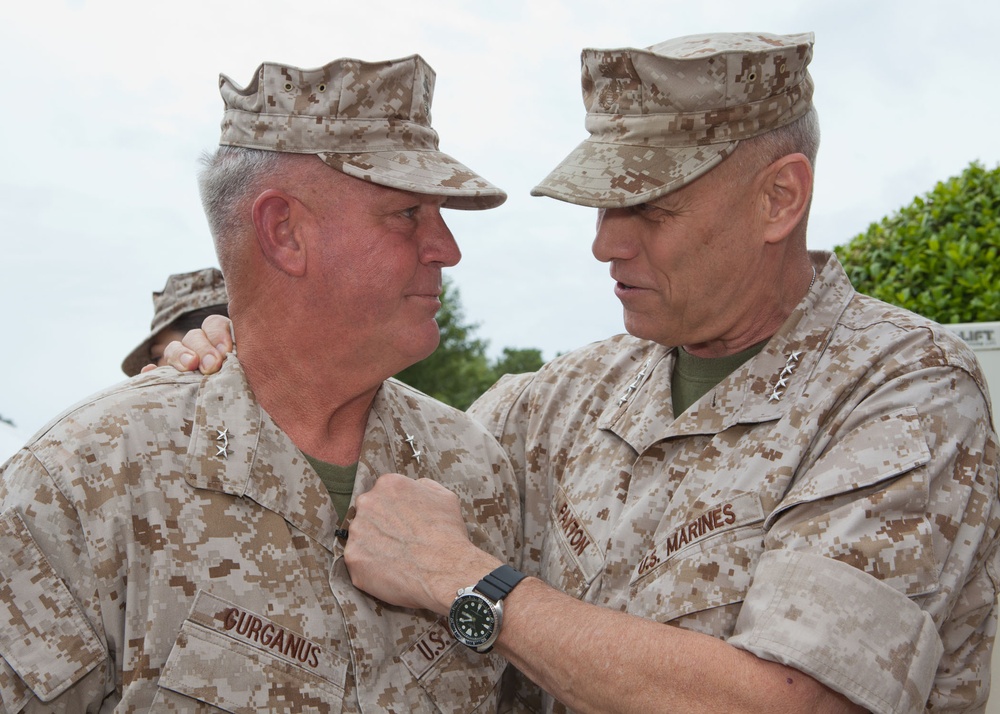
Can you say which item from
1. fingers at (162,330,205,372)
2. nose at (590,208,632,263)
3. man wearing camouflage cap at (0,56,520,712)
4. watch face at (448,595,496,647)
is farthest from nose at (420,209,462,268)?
watch face at (448,595,496,647)

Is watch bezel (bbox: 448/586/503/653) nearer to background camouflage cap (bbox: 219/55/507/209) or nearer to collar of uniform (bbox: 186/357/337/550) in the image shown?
collar of uniform (bbox: 186/357/337/550)

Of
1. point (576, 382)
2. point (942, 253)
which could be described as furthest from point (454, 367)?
point (576, 382)

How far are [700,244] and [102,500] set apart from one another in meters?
1.68

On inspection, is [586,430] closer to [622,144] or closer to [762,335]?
[762,335]

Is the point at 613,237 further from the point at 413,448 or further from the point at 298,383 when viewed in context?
the point at 298,383

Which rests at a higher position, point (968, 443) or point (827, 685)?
point (968, 443)

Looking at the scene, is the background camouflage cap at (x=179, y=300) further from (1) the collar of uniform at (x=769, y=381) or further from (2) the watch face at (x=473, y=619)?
(2) the watch face at (x=473, y=619)

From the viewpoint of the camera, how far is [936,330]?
9.00 ft

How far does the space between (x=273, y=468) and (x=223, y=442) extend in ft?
0.48

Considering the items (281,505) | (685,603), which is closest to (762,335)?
(685,603)

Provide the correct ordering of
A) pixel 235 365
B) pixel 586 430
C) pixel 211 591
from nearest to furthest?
pixel 211 591, pixel 235 365, pixel 586 430

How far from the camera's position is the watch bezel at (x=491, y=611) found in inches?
102

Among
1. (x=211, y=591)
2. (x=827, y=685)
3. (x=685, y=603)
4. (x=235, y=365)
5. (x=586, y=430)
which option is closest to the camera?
(x=827, y=685)

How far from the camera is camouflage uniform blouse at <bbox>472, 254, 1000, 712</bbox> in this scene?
2.35m
